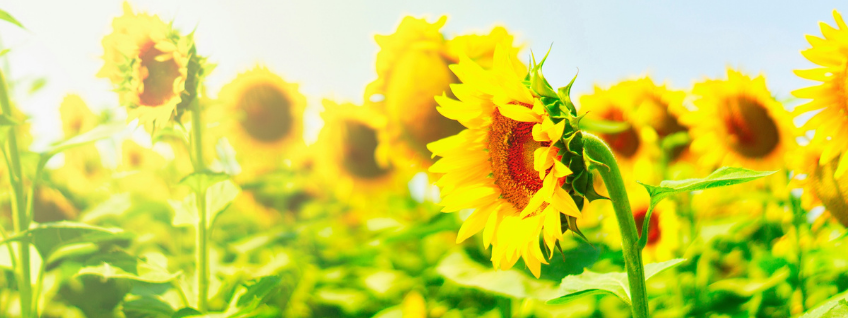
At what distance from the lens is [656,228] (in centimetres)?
238

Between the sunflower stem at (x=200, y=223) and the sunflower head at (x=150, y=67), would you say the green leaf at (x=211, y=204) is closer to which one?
the sunflower stem at (x=200, y=223)

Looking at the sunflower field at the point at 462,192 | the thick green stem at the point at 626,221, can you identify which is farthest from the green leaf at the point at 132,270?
the thick green stem at the point at 626,221

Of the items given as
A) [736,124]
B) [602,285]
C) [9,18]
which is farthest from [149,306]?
[736,124]

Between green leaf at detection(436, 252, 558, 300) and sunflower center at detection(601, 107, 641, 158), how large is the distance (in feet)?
3.85

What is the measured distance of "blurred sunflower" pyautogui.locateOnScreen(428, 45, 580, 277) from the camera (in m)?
0.85

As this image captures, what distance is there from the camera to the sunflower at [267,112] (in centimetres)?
288

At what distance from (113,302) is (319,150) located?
4.17 feet

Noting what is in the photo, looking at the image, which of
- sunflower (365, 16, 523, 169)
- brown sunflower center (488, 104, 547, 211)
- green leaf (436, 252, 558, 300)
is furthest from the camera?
sunflower (365, 16, 523, 169)

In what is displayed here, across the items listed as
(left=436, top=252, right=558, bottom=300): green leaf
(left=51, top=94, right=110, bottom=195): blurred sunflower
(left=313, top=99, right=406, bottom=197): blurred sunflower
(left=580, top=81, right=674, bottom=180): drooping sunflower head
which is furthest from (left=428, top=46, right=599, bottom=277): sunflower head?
(left=51, top=94, right=110, bottom=195): blurred sunflower

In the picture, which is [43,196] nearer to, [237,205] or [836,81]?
[237,205]

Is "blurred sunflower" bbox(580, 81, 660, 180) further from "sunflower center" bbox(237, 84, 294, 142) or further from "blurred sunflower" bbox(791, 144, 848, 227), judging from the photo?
"sunflower center" bbox(237, 84, 294, 142)

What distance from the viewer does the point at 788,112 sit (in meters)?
1.79

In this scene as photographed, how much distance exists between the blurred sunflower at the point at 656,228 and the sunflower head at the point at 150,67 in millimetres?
1378

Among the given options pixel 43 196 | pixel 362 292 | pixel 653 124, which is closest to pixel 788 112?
pixel 653 124
